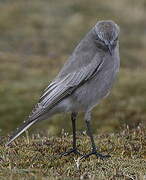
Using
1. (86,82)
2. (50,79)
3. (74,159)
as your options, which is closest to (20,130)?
(74,159)

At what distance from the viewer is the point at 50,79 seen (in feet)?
89.1

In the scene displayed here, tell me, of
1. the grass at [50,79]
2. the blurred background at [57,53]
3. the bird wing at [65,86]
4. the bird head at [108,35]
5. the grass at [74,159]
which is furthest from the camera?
the blurred background at [57,53]

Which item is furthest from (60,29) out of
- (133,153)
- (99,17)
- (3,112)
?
(133,153)

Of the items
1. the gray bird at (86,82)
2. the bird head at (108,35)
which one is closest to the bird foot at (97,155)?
the gray bird at (86,82)

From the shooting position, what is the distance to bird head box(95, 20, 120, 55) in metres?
9.88

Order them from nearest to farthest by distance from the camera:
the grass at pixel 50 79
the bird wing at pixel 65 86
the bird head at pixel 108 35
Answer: the grass at pixel 50 79 < the bird head at pixel 108 35 < the bird wing at pixel 65 86

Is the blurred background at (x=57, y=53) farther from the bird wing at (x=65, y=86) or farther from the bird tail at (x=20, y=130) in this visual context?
the bird tail at (x=20, y=130)

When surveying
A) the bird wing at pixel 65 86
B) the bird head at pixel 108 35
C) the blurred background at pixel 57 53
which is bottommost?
the bird wing at pixel 65 86

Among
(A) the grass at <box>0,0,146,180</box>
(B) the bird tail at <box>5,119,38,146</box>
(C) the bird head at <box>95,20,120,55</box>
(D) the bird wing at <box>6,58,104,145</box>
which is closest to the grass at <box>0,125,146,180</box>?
(A) the grass at <box>0,0,146,180</box>

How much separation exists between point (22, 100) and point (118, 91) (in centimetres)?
436

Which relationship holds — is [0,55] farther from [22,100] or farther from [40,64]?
[22,100]

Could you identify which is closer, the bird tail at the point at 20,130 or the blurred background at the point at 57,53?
the bird tail at the point at 20,130

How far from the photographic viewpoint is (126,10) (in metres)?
52.9

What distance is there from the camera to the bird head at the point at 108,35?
9883mm
